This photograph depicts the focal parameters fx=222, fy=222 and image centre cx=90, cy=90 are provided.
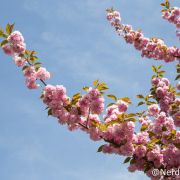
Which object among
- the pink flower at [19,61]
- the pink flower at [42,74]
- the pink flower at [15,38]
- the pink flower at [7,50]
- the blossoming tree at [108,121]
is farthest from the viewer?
the pink flower at [7,50]

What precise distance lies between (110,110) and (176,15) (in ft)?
21.7

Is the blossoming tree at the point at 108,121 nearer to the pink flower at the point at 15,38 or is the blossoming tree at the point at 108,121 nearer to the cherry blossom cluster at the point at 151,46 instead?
the pink flower at the point at 15,38

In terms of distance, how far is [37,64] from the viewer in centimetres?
520

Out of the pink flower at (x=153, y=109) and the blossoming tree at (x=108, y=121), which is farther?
the pink flower at (x=153, y=109)

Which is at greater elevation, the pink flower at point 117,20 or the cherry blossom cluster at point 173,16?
the pink flower at point 117,20

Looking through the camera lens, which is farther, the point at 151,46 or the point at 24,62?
the point at 151,46

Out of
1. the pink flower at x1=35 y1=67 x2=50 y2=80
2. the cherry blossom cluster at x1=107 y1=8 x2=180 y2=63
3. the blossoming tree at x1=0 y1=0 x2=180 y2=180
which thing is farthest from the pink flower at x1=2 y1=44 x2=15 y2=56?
the cherry blossom cluster at x1=107 y1=8 x2=180 y2=63

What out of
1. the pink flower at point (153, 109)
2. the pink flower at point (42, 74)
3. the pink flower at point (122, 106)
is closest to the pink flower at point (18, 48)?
the pink flower at point (42, 74)

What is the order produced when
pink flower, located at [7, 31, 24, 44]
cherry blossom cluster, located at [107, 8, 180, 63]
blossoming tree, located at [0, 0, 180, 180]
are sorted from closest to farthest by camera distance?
1. blossoming tree, located at [0, 0, 180, 180]
2. pink flower, located at [7, 31, 24, 44]
3. cherry blossom cluster, located at [107, 8, 180, 63]

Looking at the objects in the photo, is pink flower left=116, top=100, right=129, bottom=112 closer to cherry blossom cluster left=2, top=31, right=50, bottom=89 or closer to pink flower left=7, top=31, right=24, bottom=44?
cherry blossom cluster left=2, top=31, right=50, bottom=89

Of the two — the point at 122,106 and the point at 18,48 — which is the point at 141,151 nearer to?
the point at 122,106

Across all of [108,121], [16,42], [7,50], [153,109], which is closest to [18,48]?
[16,42]

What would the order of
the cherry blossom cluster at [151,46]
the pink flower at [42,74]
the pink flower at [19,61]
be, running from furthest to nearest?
1. the cherry blossom cluster at [151,46]
2. the pink flower at [19,61]
3. the pink flower at [42,74]

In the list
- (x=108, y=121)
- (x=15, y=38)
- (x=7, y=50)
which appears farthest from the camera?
(x=7, y=50)
